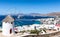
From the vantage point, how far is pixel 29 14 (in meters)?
136

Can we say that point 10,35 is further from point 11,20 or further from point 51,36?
point 51,36

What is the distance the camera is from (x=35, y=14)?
438 ft

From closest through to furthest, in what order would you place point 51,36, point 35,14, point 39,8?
point 51,36
point 39,8
point 35,14

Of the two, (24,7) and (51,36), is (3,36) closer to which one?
(51,36)

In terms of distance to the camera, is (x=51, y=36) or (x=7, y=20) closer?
(x=7, y=20)

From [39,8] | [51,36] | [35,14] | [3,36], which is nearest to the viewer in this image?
[3,36]

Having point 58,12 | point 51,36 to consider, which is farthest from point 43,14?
point 51,36

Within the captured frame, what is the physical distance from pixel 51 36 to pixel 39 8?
95063mm

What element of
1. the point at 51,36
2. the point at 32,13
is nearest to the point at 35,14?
the point at 32,13

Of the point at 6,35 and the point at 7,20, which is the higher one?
the point at 7,20

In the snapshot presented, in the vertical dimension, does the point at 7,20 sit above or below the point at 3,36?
above

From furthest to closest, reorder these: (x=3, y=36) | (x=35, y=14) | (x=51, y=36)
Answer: (x=35, y=14) → (x=51, y=36) → (x=3, y=36)

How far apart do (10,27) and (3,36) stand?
3.32 feet

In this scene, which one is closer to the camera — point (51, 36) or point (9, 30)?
point (9, 30)
